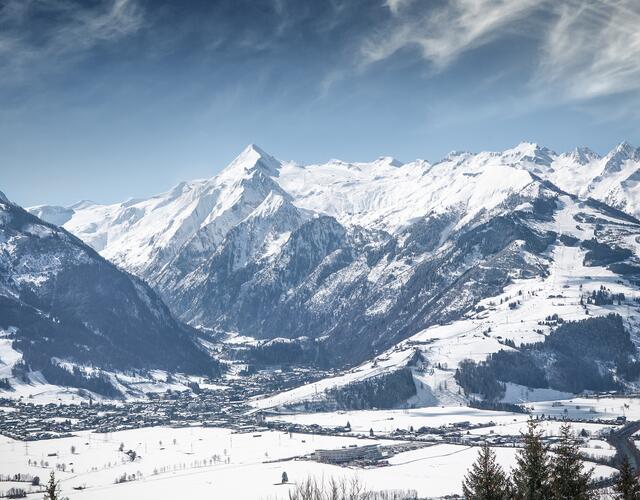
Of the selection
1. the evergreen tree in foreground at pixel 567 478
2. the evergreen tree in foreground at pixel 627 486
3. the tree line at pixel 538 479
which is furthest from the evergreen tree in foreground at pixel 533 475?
the evergreen tree in foreground at pixel 627 486

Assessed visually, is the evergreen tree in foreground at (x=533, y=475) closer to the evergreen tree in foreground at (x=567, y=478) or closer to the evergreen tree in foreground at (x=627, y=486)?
the evergreen tree in foreground at (x=567, y=478)

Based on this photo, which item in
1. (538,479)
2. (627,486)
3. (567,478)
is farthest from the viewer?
(627,486)

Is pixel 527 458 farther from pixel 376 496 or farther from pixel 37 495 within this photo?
pixel 37 495

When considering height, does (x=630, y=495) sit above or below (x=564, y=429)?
below


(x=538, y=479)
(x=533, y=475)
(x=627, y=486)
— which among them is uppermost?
(x=533, y=475)

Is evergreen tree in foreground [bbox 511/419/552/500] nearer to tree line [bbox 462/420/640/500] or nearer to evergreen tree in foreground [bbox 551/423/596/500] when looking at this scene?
tree line [bbox 462/420/640/500]

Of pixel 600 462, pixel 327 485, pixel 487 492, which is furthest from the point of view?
pixel 600 462

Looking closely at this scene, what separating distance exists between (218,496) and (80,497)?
33183 millimetres

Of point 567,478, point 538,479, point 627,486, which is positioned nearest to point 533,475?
point 538,479

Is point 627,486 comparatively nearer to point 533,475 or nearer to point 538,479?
point 538,479

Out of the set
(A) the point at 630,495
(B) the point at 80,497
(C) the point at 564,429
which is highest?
(C) the point at 564,429

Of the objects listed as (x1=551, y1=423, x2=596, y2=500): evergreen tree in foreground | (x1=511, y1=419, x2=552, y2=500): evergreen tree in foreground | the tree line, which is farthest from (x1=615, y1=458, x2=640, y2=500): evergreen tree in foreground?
(x1=511, y1=419, x2=552, y2=500): evergreen tree in foreground

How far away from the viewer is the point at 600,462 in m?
196

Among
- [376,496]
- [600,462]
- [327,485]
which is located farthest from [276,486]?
[600,462]
